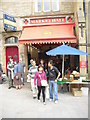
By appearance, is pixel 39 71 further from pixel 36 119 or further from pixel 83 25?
pixel 83 25

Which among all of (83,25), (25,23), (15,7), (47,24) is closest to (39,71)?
(83,25)

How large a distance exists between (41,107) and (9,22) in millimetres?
6759

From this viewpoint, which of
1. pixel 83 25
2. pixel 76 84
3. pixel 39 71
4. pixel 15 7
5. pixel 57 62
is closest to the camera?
pixel 39 71

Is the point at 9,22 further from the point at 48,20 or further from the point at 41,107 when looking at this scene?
the point at 41,107

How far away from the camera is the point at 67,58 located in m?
12.9

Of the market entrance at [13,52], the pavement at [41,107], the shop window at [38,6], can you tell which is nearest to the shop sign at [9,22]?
the market entrance at [13,52]

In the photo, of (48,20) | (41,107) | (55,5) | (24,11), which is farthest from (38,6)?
(41,107)

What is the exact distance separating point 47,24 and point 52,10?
139 centimetres

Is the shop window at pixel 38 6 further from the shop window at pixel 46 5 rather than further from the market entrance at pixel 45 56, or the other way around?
the market entrance at pixel 45 56

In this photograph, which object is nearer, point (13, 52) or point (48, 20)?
point (48, 20)

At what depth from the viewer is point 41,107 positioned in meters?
6.09

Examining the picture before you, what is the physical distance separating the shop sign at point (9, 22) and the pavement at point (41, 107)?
189 inches

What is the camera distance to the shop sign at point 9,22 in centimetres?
1019

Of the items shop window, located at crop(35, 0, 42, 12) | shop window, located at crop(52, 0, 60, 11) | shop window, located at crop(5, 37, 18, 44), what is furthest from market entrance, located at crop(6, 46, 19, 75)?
shop window, located at crop(52, 0, 60, 11)
